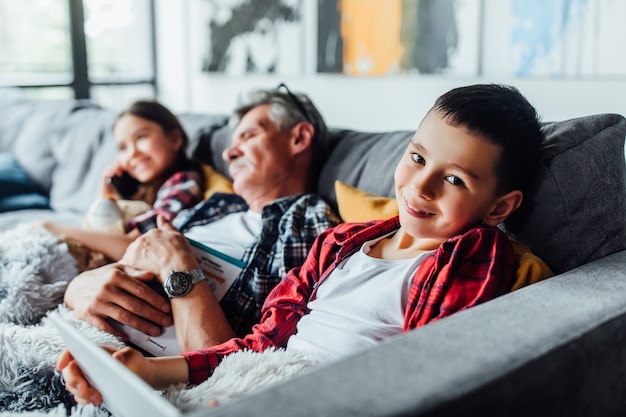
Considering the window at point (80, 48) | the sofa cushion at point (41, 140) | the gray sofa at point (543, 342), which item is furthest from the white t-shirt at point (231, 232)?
the window at point (80, 48)

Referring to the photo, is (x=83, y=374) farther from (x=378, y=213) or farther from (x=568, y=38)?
(x=568, y=38)

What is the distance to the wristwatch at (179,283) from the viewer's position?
1.51m

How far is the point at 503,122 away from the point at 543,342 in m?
0.45

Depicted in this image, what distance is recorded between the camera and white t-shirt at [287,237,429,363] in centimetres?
119

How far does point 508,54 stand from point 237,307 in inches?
70.5

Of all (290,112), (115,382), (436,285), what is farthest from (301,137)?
(115,382)

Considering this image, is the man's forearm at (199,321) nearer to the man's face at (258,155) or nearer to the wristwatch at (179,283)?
the wristwatch at (179,283)

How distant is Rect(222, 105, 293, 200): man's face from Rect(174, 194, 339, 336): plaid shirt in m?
0.17

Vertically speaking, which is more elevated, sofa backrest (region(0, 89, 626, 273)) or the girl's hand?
sofa backrest (region(0, 89, 626, 273))

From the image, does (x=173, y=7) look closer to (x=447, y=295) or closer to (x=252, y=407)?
(x=447, y=295)

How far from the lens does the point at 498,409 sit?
0.82 meters

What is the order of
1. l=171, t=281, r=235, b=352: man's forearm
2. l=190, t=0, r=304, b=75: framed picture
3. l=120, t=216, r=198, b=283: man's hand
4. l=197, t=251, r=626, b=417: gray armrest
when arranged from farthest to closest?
l=190, t=0, r=304, b=75: framed picture → l=120, t=216, r=198, b=283: man's hand → l=171, t=281, r=235, b=352: man's forearm → l=197, t=251, r=626, b=417: gray armrest

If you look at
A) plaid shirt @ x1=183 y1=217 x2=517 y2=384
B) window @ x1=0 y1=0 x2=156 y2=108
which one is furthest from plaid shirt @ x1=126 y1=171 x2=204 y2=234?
window @ x1=0 y1=0 x2=156 y2=108

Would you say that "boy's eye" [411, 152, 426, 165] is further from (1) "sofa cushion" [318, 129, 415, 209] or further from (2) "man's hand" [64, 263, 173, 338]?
(2) "man's hand" [64, 263, 173, 338]
